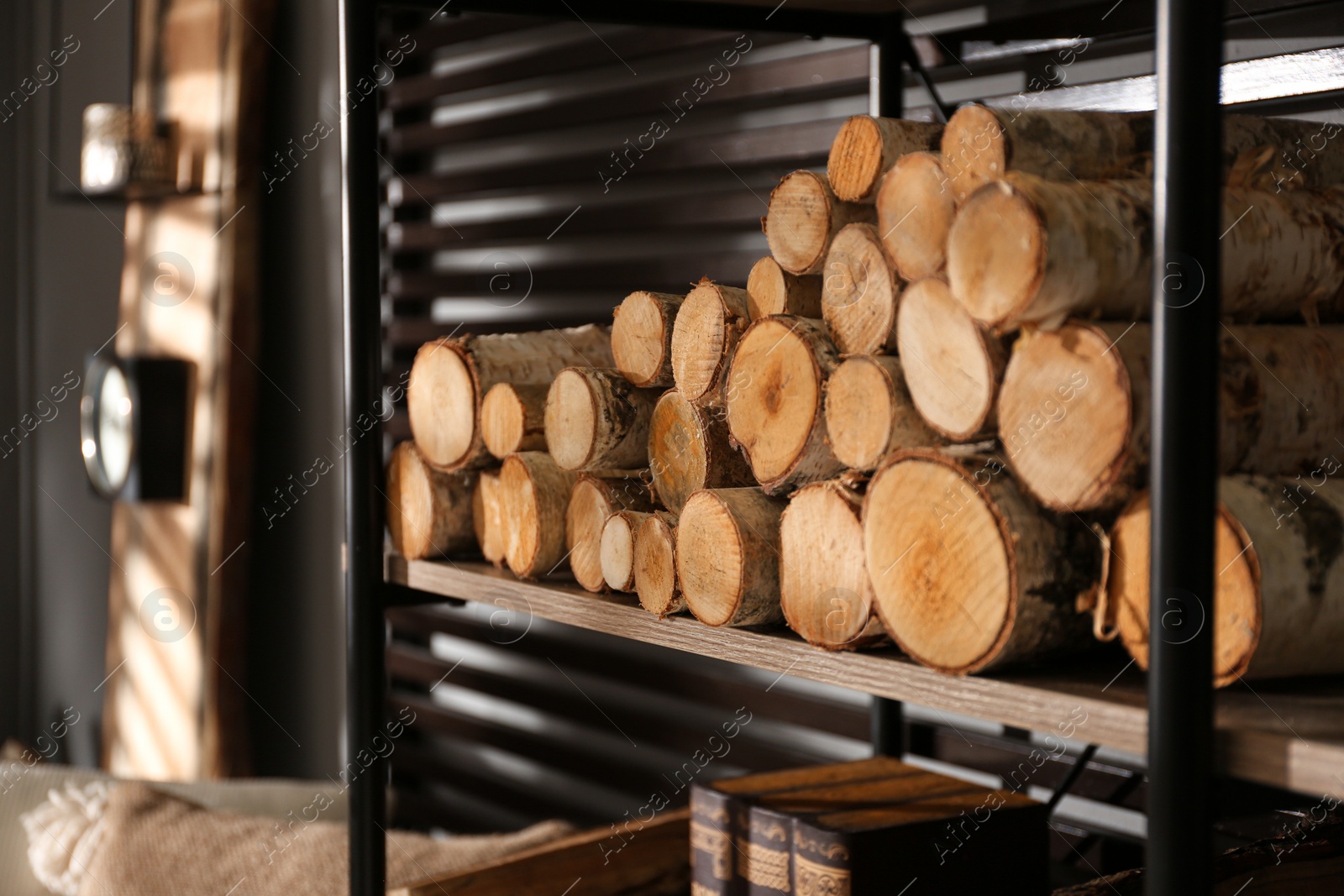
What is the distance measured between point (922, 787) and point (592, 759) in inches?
54.6

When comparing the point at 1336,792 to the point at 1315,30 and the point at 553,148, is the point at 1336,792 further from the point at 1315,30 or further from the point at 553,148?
the point at 553,148

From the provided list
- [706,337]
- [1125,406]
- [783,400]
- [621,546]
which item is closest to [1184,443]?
[1125,406]

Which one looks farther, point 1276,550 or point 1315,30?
point 1315,30

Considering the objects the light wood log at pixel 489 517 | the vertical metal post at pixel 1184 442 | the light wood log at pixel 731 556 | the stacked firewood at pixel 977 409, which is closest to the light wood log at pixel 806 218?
the stacked firewood at pixel 977 409

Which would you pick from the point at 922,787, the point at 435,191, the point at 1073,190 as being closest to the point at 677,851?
the point at 922,787

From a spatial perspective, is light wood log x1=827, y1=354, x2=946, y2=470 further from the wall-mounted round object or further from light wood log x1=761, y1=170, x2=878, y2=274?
the wall-mounted round object

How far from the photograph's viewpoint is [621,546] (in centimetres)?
143

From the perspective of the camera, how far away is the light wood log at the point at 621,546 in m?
1.42

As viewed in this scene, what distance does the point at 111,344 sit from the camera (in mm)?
4066

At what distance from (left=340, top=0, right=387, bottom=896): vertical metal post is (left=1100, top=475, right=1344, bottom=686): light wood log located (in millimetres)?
1016

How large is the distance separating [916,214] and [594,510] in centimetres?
58

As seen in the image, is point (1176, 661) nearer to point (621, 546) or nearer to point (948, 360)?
point (948, 360)

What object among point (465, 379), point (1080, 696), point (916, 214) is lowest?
point (1080, 696)

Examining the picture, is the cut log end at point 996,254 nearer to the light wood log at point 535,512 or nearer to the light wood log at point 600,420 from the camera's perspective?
the light wood log at point 600,420
